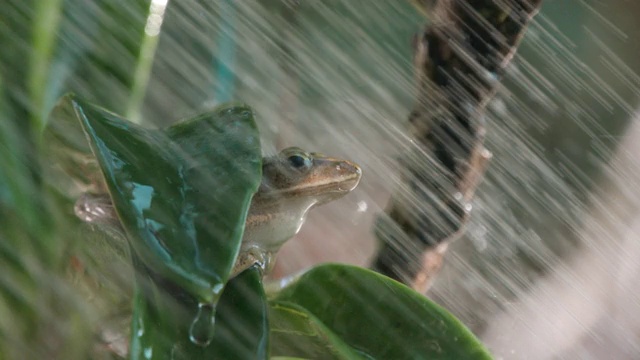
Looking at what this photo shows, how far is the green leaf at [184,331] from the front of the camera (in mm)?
230

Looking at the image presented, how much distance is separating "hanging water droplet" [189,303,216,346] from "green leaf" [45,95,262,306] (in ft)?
0.04

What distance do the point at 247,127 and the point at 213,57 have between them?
1.51 ft

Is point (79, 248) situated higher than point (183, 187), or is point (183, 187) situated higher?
point (183, 187)

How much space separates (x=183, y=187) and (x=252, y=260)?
2.1 inches

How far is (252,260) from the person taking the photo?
0.29 meters

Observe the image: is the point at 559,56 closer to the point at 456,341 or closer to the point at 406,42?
the point at 406,42

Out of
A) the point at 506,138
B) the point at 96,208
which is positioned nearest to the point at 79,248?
the point at 96,208

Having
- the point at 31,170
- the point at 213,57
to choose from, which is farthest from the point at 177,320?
the point at 213,57

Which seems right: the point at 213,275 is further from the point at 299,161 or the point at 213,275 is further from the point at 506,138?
the point at 506,138

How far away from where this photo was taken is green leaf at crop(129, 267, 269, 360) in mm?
230

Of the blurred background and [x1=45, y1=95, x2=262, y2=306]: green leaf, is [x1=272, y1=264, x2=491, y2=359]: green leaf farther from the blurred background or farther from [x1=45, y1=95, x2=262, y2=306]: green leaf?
the blurred background

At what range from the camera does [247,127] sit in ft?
0.92

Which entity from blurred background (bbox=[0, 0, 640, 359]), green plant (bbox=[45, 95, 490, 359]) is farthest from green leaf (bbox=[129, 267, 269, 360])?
blurred background (bbox=[0, 0, 640, 359])

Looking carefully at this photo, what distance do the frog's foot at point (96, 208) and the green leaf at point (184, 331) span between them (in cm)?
5
